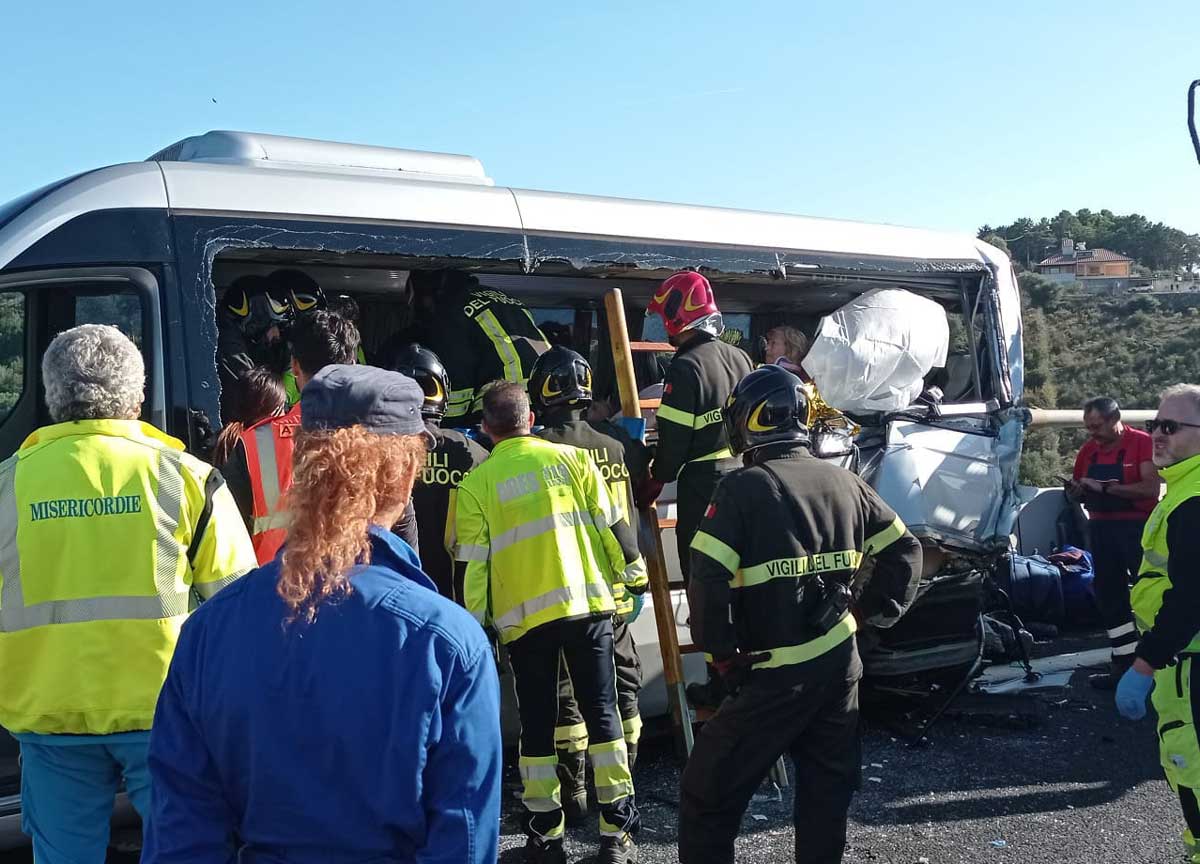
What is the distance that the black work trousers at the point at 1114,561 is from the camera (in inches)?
290

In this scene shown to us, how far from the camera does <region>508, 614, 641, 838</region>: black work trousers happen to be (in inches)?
157

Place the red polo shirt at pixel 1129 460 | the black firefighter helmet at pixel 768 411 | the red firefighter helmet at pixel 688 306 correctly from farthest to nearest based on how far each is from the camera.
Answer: the red polo shirt at pixel 1129 460 < the red firefighter helmet at pixel 688 306 < the black firefighter helmet at pixel 768 411

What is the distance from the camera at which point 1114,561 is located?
7.68 meters

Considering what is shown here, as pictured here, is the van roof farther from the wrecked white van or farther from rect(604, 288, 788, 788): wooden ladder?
rect(604, 288, 788, 788): wooden ladder

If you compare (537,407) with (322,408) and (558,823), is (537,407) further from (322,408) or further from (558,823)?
(322,408)

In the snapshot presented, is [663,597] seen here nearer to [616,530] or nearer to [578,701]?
[616,530]

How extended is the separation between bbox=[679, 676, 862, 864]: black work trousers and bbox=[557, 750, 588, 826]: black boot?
113cm

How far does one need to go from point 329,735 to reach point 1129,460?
7.79 metres

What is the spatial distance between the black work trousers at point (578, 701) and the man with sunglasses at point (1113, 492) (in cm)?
479

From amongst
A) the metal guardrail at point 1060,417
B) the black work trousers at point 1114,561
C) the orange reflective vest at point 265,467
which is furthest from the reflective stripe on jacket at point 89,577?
the black work trousers at point 1114,561

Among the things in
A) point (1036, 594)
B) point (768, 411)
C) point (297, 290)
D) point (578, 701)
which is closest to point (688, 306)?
point (768, 411)

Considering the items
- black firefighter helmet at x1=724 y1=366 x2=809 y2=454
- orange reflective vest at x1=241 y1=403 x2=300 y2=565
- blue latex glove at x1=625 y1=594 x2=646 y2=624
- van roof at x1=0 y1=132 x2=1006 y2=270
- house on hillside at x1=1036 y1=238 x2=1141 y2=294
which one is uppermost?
house on hillside at x1=1036 y1=238 x2=1141 y2=294

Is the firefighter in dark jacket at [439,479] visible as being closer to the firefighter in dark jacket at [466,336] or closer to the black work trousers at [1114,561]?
the firefighter in dark jacket at [466,336]

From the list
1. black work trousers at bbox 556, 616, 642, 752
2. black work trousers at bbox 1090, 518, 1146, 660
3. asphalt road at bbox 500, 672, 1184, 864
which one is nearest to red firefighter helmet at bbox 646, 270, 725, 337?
black work trousers at bbox 556, 616, 642, 752
